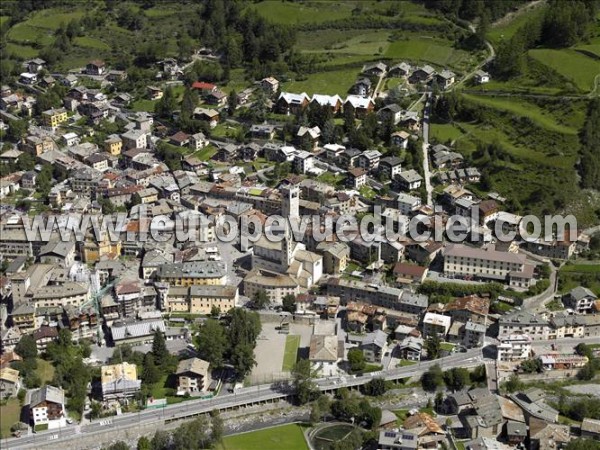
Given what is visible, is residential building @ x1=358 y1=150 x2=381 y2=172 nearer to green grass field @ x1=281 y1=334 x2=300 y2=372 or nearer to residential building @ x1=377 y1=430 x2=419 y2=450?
green grass field @ x1=281 y1=334 x2=300 y2=372

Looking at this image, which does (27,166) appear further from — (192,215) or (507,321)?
(507,321)

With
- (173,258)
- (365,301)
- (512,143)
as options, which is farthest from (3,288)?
(512,143)

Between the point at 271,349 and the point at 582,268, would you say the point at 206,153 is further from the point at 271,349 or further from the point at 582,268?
the point at 582,268

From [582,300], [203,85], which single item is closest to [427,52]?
[203,85]

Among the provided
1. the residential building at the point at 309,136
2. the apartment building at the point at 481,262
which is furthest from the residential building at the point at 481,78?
the apartment building at the point at 481,262

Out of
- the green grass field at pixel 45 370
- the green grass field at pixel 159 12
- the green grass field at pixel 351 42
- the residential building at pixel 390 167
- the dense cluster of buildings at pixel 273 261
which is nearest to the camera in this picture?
the green grass field at pixel 45 370

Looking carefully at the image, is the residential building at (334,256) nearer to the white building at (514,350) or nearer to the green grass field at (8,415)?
the white building at (514,350)

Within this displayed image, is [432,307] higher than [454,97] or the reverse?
the reverse
